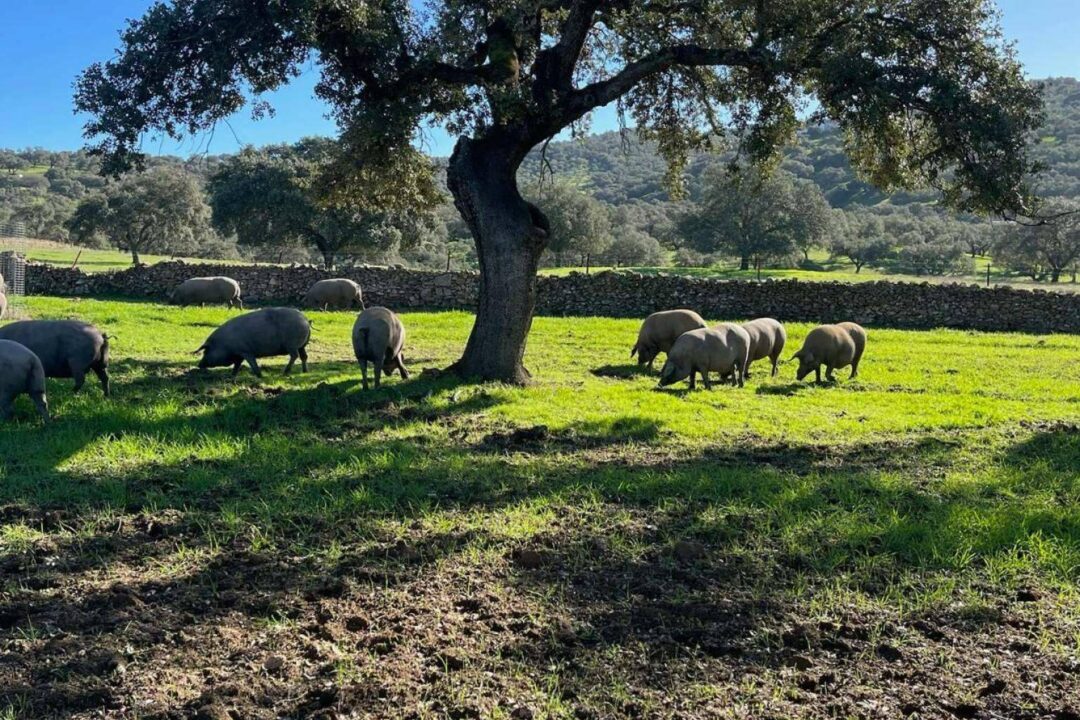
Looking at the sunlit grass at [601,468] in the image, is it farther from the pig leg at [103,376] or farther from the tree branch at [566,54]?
the tree branch at [566,54]

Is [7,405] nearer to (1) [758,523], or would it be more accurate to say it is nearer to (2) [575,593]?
(2) [575,593]

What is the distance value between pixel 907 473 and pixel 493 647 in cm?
498

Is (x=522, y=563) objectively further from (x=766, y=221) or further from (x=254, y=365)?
(x=766, y=221)

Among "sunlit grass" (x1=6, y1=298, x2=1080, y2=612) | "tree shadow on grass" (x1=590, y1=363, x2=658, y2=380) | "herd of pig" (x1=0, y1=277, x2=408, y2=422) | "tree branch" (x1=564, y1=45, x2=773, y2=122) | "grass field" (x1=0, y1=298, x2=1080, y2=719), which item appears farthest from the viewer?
"tree shadow on grass" (x1=590, y1=363, x2=658, y2=380)

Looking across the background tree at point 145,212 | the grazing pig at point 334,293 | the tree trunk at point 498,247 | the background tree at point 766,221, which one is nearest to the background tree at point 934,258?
the background tree at point 766,221

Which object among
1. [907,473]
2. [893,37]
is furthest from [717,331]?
[907,473]

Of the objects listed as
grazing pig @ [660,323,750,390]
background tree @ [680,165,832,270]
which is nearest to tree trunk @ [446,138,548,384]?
grazing pig @ [660,323,750,390]

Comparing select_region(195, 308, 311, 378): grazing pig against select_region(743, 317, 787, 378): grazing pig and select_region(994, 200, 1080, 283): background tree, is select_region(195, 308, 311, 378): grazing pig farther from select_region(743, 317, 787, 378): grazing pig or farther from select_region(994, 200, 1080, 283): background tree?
select_region(994, 200, 1080, 283): background tree

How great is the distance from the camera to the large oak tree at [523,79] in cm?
1024

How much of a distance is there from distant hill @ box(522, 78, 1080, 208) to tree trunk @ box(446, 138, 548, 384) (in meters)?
69.3

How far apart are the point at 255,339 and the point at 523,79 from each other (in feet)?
19.2

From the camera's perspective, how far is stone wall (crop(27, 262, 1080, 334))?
25.0m

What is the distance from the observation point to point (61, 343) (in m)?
9.16

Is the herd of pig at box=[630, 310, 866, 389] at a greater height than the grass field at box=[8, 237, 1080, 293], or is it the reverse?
the grass field at box=[8, 237, 1080, 293]
